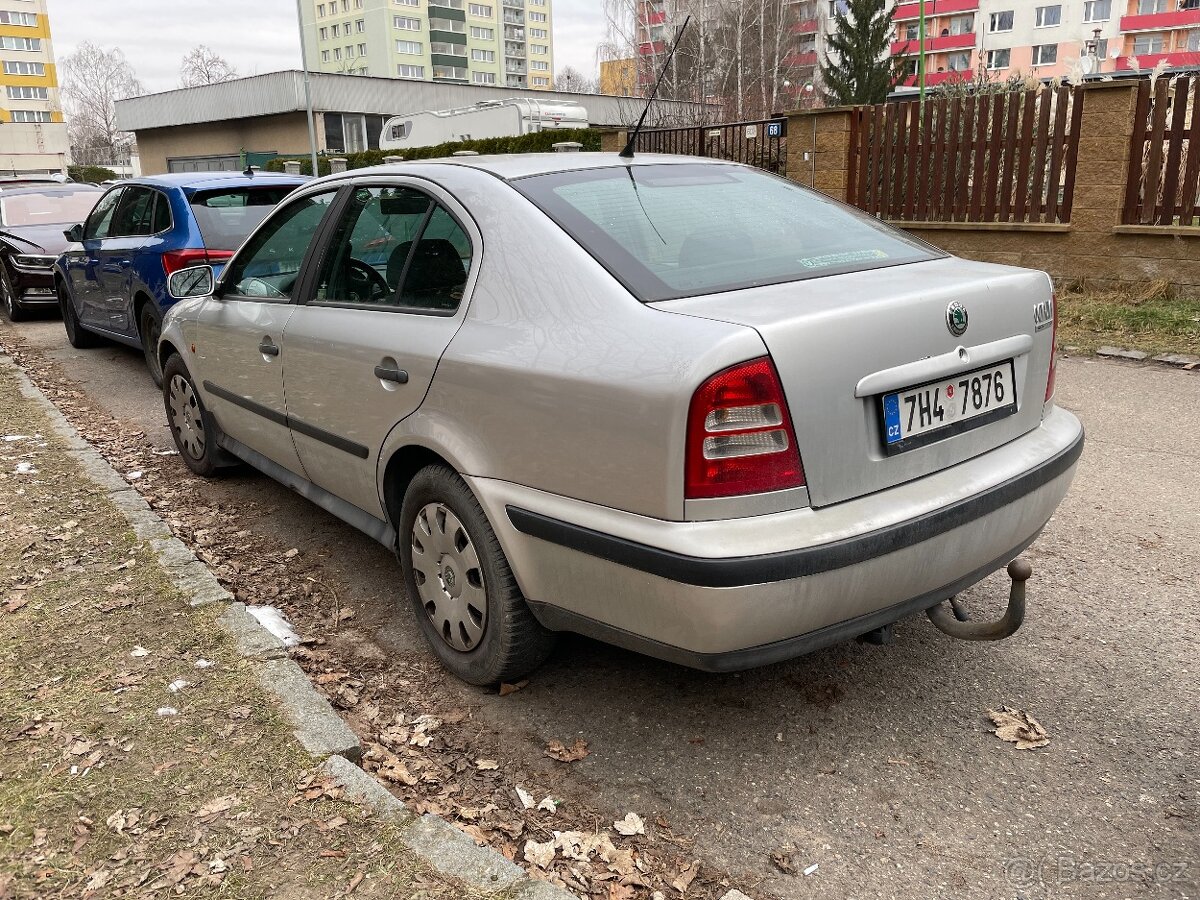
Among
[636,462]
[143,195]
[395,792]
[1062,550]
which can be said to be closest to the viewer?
[636,462]

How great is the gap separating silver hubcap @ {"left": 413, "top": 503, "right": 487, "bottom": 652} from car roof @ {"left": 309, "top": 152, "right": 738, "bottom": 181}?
112cm

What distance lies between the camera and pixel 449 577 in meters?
3.18

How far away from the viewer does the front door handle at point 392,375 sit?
10.3 ft

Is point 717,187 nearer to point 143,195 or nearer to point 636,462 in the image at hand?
point 636,462

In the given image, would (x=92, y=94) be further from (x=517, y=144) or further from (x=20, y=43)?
(x=517, y=144)

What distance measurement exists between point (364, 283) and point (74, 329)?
26.3 feet

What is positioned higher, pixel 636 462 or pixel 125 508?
pixel 636 462

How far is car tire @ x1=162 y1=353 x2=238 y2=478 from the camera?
523cm

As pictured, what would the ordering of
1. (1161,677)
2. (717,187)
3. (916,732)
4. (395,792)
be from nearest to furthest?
(395,792) → (916,732) → (1161,677) → (717,187)

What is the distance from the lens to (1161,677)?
3.18 metres

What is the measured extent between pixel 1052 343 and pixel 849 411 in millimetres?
1040

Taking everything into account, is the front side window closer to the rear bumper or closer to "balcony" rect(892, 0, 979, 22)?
the rear bumper

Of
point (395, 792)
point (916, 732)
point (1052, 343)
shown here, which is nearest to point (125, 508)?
point (395, 792)

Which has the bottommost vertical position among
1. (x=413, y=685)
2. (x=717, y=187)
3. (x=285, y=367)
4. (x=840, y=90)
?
(x=413, y=685)
